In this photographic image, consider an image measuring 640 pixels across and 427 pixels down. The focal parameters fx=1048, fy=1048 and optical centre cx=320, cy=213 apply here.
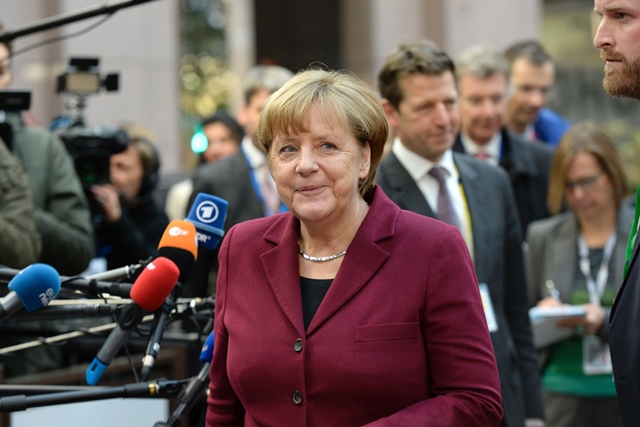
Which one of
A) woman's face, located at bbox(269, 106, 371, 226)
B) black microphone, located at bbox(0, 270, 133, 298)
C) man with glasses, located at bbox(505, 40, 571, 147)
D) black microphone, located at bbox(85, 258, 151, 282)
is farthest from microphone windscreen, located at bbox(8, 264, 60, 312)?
man with glasses, located at bbox(505, 40, 571, 147)

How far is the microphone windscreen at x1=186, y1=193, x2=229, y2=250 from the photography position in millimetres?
3502

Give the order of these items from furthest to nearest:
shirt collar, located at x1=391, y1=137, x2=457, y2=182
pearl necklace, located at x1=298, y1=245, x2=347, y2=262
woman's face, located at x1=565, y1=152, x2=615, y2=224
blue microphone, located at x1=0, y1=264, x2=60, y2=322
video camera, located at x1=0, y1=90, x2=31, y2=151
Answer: woman's face, located at x1=565, y1=152, x2=615, y2=224
video camera, located at x1=0, y1=90, x2=31, y2=151
shirt collar, located at x1=391, y1=137, x2=457, y2=182
pearl necklace, located at x1=298, y1=245, x2=347, y2=262
blue microphone, located at x1=0, y1=264, x2=60, y2=322

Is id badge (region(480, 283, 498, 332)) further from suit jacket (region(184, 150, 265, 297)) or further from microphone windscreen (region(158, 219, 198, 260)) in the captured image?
suit jacket (region(184, 150, 265, 297))

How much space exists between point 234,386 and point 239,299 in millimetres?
254

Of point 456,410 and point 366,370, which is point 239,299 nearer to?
point 366,370

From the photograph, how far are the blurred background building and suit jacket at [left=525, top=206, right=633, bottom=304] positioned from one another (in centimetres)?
301

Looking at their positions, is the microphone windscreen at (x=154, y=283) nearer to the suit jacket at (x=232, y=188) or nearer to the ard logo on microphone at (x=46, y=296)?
the ard logo on microphone at (x=46, y=296)

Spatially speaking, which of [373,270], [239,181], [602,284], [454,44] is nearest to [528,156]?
[602,284]

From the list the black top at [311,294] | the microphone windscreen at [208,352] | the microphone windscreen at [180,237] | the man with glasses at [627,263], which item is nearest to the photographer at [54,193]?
the microphone windscreen at [208,352]

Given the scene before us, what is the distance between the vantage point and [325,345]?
9.36 feet

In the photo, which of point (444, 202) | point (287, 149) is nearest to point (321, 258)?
point (287, 149)

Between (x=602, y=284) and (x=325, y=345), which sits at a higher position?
(x=325, y=345)

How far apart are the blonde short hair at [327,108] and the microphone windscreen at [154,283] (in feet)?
1.50

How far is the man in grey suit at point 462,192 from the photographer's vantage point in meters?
4.20
